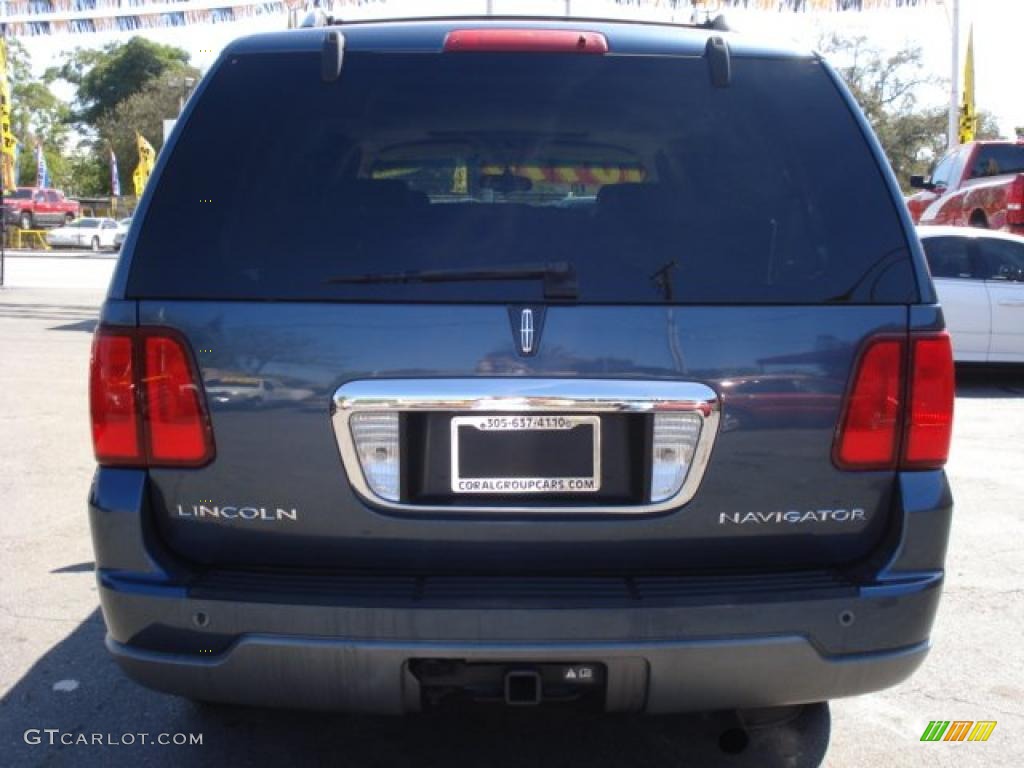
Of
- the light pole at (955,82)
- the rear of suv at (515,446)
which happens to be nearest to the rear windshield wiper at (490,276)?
the rear of suv at (515,446)

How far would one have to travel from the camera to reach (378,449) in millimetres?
2506

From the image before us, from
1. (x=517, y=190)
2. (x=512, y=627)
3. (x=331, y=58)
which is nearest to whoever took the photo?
(x=512, y=627)

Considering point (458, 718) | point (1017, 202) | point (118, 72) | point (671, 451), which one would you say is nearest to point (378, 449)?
point (671, 451)

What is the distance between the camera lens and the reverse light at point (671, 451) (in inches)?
98.5

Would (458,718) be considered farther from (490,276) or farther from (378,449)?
(490,276)

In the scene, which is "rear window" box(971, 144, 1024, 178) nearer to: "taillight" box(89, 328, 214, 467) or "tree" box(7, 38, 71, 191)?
"taillight" box(89, 328, 214, 467)

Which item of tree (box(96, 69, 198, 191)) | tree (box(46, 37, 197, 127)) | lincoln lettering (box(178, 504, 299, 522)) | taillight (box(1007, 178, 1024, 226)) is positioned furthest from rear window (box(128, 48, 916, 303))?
tree (box(46, 37, 197, 127))

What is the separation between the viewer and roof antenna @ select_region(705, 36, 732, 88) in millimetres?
2746

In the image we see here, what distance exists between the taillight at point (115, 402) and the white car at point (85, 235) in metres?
46.8

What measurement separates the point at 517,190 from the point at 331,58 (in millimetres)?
A: 603

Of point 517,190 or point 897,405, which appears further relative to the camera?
point 517,190

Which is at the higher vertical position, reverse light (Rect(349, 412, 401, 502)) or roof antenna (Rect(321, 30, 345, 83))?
roof antenna (Rect(321, 30, 345, 83))

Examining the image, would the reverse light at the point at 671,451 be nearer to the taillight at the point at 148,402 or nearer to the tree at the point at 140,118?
the taillight at the point at 148,402

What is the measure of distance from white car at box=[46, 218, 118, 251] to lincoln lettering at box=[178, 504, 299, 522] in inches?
1850
